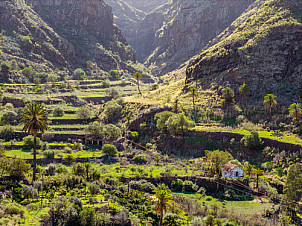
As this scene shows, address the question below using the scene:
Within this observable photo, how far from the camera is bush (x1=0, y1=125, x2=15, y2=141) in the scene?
76438mm

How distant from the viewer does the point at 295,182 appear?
45625mm

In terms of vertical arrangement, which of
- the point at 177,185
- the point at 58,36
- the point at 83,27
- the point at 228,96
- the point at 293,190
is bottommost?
the point at 177,185

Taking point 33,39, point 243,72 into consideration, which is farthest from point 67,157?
point 33,39

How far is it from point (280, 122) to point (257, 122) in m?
5.31

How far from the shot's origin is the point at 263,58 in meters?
89.4

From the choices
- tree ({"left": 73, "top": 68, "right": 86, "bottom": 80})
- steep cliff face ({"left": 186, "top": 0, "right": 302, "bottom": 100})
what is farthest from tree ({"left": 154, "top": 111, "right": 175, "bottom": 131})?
tree ({"left": 73, "top": 68, "right": 86, "bottom": 80})

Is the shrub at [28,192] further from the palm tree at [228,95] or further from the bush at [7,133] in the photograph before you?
the palm tree at [228,95]

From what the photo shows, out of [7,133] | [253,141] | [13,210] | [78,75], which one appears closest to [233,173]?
[253,141]

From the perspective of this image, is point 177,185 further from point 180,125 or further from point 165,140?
point 165,140

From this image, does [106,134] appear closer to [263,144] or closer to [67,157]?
[67,157]

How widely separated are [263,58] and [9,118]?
73216mm

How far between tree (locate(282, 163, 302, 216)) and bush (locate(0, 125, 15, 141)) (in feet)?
207

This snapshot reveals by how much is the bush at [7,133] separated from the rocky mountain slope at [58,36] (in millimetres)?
62788

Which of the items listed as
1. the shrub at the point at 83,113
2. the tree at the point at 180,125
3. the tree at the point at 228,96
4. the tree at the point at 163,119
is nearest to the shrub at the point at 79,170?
the tree at the point at 180,125
